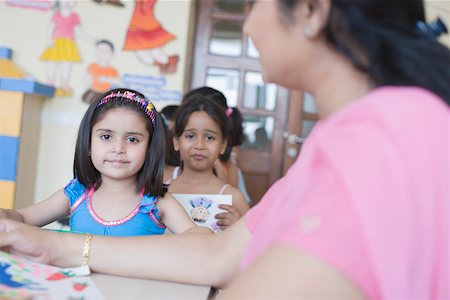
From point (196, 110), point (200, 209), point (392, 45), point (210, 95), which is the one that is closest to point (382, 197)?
point (392, 45)

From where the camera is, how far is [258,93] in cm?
455

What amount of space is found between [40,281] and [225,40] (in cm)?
380

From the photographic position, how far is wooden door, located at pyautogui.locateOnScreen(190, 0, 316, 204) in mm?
4477

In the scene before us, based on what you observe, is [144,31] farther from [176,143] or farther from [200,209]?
[200,209]

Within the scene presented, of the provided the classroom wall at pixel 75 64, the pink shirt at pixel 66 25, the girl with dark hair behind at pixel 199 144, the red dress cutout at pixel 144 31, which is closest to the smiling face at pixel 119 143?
the girl with dark hair behind at pixel 199 144

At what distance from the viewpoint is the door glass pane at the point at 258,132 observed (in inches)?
180

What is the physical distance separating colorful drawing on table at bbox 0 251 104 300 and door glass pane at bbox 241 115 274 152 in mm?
3638

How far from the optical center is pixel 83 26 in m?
4.25

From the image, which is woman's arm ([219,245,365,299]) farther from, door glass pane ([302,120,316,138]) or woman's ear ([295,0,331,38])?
door glass pane ([302,120,316,138])

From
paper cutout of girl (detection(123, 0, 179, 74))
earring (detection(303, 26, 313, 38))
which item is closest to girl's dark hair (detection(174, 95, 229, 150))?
paper cutout of girl (detection(123, 0, 179, 74))

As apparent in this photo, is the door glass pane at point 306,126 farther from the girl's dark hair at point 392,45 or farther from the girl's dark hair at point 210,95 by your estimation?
the girl's dark hair at point 392,45

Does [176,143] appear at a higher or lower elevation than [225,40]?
lower

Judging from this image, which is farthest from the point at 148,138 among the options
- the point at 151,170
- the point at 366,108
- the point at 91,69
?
the point at 91,69

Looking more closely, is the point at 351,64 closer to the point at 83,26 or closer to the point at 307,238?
the point at 307,238
